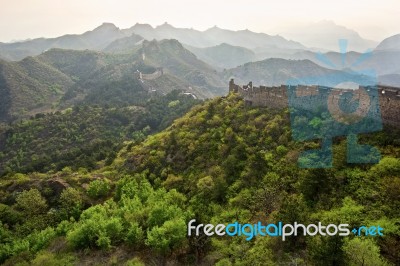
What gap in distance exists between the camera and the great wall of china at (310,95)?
22219 mm

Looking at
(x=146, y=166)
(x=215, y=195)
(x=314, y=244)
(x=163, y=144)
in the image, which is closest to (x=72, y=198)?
(x=146, y=166)

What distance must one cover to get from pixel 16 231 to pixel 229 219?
18.3 m

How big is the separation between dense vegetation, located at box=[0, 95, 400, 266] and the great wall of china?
1.04m

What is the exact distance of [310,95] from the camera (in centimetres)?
3027

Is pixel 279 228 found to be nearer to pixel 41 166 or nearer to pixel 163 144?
pixel 163 144
